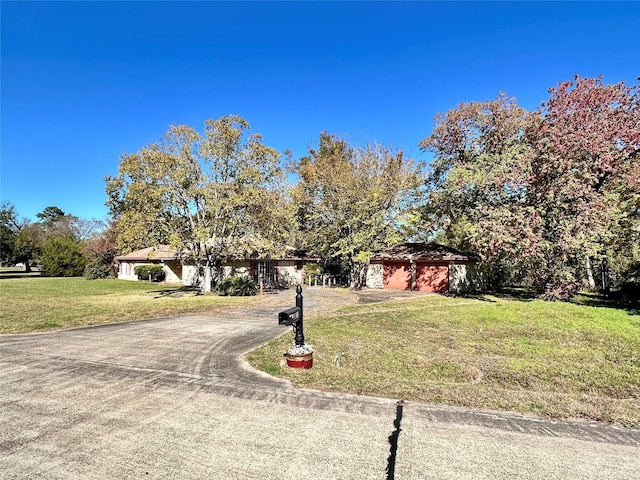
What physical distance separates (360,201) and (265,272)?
345 inches

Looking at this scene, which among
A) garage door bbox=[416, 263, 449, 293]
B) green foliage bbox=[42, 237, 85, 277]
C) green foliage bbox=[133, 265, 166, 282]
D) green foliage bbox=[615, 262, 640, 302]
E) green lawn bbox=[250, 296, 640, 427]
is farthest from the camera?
green foliage bbox=[42, 237, 85, 277]

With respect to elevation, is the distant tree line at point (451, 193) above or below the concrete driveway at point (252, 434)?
above

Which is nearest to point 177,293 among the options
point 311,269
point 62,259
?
point 311,269

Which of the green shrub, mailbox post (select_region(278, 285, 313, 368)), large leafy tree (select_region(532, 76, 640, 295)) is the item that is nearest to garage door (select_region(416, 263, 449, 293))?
large leafy tree (select_region(532, 76, 640, 295))

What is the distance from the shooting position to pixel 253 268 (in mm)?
25719

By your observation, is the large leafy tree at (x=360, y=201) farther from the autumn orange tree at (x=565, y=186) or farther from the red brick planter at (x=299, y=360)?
the red brick planter at (x=299, y=360)

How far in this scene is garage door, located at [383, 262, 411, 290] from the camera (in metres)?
23.9

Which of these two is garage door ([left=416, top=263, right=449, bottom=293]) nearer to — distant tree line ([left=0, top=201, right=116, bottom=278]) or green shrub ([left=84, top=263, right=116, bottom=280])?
distant tree line ([left=0, top=201, right=116, bottom=278])

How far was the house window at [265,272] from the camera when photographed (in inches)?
1014

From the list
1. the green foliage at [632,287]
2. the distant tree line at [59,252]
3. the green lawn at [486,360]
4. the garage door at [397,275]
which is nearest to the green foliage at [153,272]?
the distant tree line at [59,252]

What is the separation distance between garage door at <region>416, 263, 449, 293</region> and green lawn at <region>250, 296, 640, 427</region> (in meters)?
10.2

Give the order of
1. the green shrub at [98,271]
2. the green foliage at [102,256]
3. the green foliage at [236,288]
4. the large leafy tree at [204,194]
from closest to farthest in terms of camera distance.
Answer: the large leafy tree at [204,194]
the green foliage at [236,288]
the green shrub at [98,271]
the green foliage at [102,256]

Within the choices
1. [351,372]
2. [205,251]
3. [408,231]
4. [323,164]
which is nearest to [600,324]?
[351,372]

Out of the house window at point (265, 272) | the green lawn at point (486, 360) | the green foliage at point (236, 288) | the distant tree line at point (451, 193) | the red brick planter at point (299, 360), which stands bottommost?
the green lawn at point (486, 360)
